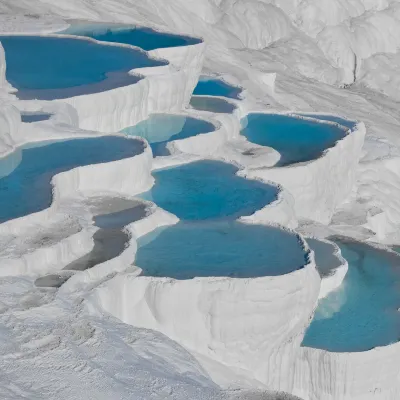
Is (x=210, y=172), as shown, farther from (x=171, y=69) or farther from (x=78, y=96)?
(x=171, y=69)

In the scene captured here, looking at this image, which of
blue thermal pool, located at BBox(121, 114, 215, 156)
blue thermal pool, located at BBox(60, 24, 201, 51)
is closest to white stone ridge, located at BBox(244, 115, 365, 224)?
blue thermal pool, located at BBox(121, 114, 215, 156)

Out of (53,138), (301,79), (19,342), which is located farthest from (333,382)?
(301,79)

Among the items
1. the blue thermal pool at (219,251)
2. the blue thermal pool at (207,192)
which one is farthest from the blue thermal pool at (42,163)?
the blue thermal pool at (219,251)

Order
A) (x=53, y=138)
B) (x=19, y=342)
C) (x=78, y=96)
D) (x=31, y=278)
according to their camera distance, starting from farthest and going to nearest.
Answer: (x=78, y=96) < (x=53, y=138) < (x=31, y=278) < (x=19, y=342)

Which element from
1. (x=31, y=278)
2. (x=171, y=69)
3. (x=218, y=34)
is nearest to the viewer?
(x=31, y=278)

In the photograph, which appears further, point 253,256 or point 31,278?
point 253,256

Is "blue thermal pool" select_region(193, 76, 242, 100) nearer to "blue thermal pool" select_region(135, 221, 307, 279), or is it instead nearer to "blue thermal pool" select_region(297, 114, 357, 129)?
"blue thermal pool" select_region(297, 114, 357, 129)

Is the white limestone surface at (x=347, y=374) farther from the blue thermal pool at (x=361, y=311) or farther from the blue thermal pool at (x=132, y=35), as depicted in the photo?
the blue thermal pool at (x=132, y=35)
